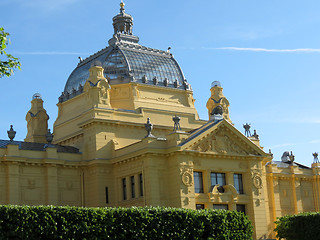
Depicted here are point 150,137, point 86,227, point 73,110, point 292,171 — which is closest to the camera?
point 86,227

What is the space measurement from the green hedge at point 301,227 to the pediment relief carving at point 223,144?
1071 cm

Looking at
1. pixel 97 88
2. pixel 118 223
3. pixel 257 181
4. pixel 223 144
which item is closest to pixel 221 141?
pixel 223 144

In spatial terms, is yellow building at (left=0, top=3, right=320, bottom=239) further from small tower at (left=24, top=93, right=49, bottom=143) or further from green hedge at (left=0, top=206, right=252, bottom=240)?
green hedge at (left=0, top=206, right=252, bottom=240)

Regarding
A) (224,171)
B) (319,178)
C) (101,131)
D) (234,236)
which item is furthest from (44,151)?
(319,178)

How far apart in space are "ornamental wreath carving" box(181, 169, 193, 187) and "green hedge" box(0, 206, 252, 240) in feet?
32.9

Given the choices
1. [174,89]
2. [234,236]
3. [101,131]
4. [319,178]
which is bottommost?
[234,236]

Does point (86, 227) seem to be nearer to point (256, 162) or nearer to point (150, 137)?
point (150, 137)

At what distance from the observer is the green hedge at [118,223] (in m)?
41.5

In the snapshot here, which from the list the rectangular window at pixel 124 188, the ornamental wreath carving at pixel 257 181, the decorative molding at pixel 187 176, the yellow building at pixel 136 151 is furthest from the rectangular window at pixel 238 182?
the rectangular window at pixel 124 188

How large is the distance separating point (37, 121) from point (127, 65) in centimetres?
1457

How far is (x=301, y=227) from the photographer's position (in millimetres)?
58188

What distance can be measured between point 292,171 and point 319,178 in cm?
574

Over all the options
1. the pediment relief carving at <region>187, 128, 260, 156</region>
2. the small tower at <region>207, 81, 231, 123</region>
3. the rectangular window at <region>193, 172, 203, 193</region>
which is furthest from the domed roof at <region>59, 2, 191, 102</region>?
the rectangular window at <region>193, 172, 203, 193</region>

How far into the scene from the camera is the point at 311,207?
8325cm
